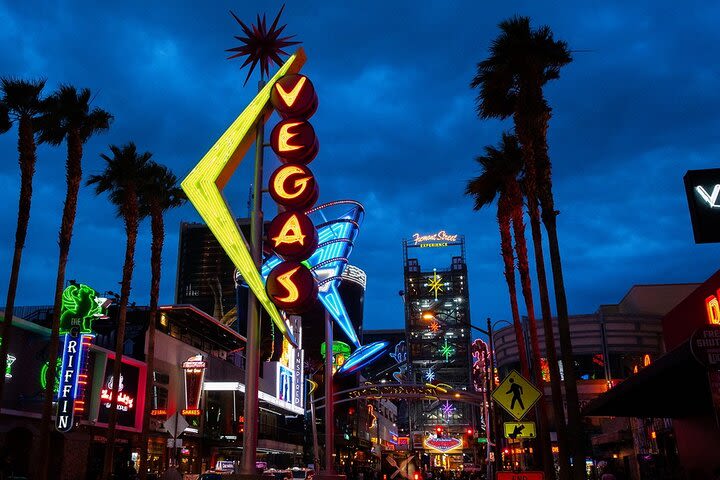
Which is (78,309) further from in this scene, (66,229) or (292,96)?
(292,96)

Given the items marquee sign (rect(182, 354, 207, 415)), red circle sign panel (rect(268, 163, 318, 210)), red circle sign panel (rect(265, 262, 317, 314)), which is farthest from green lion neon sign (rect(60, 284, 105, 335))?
red circle sign panel (rect(265, 262, 317, 314))

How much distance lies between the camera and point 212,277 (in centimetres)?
17175

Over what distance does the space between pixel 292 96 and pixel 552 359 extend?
1103 centimetres

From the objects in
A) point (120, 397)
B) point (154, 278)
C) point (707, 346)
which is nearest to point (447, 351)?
point (120, 397)

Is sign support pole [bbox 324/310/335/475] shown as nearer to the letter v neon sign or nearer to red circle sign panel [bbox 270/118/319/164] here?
red circle sign panel [bbox 270/118/319/164]

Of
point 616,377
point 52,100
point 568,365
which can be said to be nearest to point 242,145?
point 568,365

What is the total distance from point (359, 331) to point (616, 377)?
68625mm

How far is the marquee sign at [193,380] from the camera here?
134 ft

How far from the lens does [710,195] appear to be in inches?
497

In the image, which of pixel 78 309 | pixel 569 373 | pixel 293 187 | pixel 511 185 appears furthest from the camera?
pixel 78 309

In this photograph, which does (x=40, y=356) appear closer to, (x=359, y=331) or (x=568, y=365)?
(x=568, y=365)

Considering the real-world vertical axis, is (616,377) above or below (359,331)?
below

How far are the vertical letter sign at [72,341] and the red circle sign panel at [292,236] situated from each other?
16.0 m

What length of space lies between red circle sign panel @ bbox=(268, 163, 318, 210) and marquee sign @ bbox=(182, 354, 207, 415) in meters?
26.4
